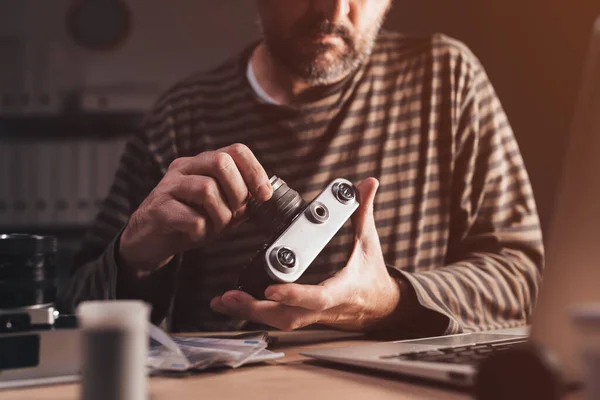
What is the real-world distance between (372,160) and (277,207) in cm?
53

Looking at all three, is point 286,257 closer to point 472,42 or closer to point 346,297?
point 346,297

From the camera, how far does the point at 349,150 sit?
1.33 meters

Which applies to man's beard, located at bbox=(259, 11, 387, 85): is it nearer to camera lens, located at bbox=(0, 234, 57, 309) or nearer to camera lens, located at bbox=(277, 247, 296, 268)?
camera lens, located at bbox=(277, 247, 296, 268)

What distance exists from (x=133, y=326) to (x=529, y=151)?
154cm

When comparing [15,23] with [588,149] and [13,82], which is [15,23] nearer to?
[13,82]

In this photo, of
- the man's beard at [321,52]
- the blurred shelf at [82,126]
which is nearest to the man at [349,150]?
the man's beard at [321,52]

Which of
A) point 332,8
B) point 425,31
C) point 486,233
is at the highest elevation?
point 425,31

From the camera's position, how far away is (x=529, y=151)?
1.83m

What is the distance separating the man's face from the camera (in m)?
1.29

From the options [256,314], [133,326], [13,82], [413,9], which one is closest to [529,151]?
[413,9]

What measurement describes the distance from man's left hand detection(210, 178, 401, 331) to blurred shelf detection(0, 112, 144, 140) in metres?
1.14

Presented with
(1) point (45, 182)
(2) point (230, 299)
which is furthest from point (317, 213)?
(1) point (45, 182)

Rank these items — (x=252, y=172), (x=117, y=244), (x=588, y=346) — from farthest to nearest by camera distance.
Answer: (x=117, y=244)
(x=252, y=172)
(x=588, y=346)

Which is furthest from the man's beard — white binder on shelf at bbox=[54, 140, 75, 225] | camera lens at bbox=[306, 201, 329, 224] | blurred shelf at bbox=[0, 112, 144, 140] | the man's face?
white binder on shelf at bbox=[54, 140, 75, 225]
